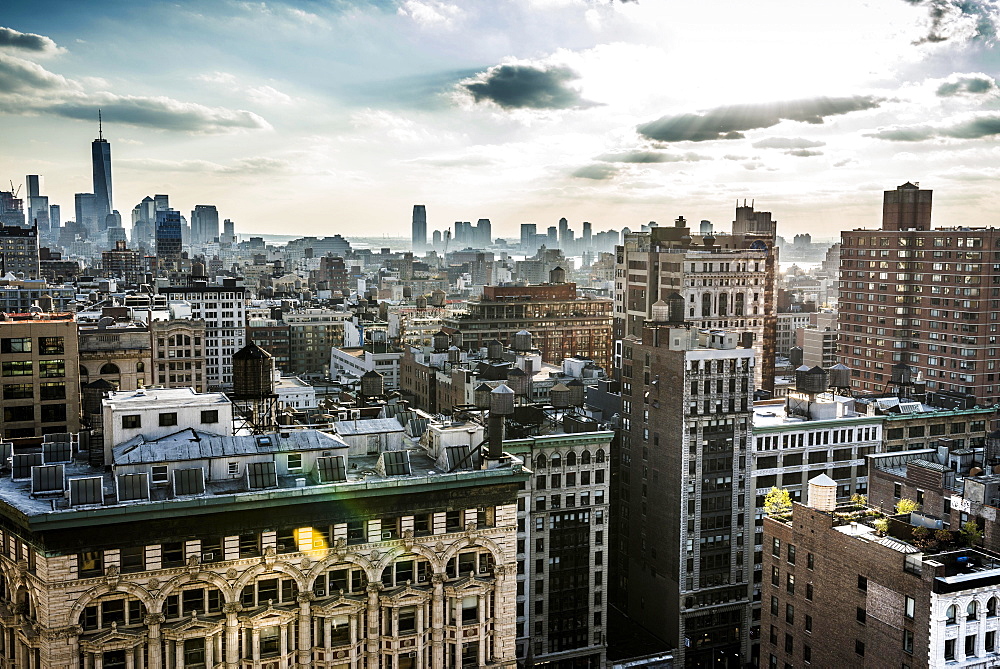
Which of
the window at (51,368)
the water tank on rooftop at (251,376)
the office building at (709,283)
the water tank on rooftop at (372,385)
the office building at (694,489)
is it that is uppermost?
the office building at (709,283)

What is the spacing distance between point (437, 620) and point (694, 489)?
53459 mm

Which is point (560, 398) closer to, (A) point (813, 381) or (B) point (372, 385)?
(B) point (372, 385)

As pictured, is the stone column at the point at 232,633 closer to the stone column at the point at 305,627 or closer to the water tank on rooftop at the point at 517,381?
the stone column at the point at 305,627

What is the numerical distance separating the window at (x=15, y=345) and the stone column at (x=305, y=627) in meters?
59.2

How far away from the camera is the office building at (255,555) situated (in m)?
57.2

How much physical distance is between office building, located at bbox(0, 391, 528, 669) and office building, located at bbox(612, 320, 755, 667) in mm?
47496

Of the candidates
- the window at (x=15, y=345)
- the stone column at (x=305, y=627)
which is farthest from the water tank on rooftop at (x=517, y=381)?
the stone column at (x=305, y=627)

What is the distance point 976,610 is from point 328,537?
49081mm

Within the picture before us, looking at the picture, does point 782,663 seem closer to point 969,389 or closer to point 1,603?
point 1,603

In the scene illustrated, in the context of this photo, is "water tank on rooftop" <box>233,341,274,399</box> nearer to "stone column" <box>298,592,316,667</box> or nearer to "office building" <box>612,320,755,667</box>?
"stone column" <box>298,592,316,667</box>

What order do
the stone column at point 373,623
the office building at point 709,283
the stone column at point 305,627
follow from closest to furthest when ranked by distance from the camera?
the stone column at point 305,627 → the stone column at point 373,623 → the office building at point 709,283

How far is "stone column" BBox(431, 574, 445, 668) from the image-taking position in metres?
66.2

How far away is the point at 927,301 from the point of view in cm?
18488

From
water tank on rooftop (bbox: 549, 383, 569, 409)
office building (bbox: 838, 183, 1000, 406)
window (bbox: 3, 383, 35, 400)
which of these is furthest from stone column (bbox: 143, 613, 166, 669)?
office building (bbox: 838, 183, 1000, 406)
